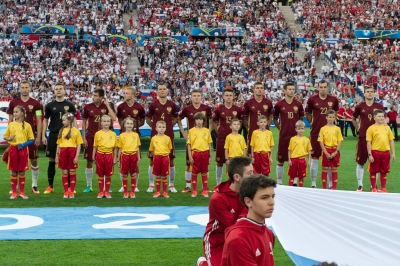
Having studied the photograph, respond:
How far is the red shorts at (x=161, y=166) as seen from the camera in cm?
1148

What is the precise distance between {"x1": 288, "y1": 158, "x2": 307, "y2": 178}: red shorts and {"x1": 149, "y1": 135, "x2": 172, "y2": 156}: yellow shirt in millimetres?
2175

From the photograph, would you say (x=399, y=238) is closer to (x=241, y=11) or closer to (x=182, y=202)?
(x=182, y=202)

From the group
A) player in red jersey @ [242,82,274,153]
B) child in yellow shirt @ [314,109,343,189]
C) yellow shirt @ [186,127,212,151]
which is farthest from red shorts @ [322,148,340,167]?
yellow shirt @ [186,127,212,151]

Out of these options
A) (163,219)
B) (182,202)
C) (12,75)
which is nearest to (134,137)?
(182,202)

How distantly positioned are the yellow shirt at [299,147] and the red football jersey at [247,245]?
25.2 ft

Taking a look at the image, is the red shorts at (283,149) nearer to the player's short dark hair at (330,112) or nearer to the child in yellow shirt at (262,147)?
the child in yellow shirt at (262,147)

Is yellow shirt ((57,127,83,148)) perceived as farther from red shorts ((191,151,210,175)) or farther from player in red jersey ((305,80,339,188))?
player in red jersey ((305,80,339,188))

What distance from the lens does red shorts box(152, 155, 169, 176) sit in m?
11.5

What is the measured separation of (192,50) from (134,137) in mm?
27069

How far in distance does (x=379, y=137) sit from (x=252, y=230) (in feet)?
26.1

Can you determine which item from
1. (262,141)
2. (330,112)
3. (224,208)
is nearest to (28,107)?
(262,141)

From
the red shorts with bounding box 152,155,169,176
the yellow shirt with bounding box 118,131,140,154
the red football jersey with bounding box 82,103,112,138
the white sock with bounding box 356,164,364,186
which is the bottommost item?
the white sock with bounding box 356,164,364,186

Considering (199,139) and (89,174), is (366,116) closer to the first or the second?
(199,139)

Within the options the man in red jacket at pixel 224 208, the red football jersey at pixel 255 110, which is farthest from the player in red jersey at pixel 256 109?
the man in red jacket at pixel 224 208
